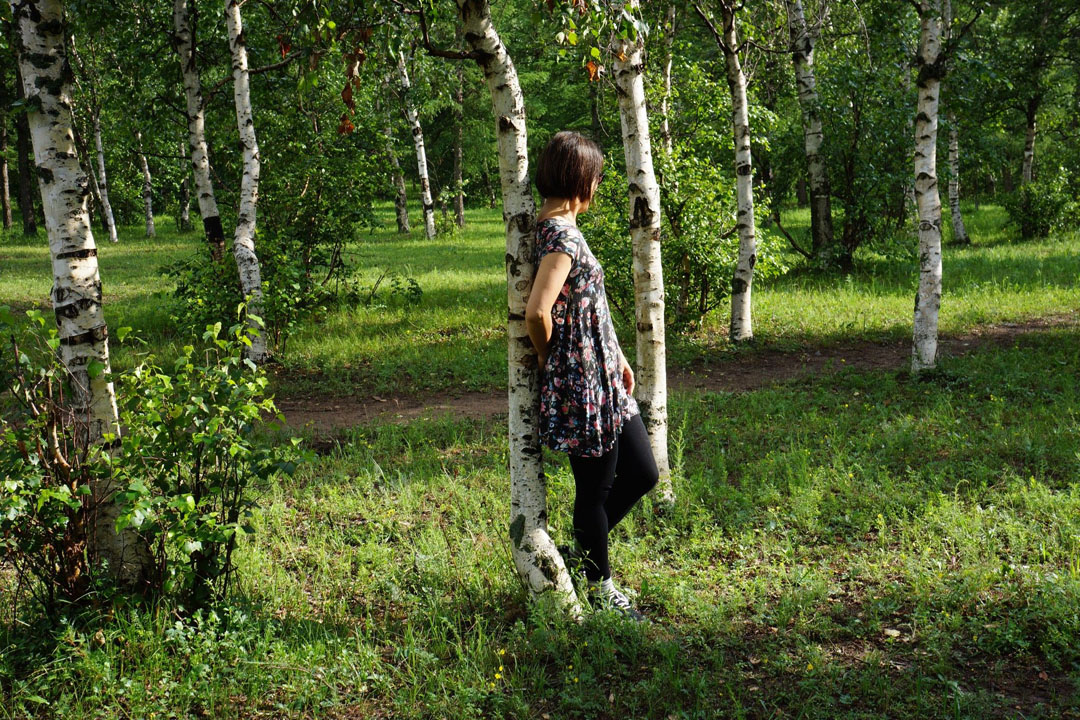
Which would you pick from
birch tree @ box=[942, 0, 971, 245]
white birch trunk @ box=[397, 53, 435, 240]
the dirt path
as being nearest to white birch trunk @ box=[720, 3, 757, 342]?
the dirt path

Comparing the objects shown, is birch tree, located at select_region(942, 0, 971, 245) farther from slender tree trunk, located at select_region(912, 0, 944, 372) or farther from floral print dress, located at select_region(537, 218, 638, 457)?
floral print dress, located at select_region(537, 218, 638, 457)

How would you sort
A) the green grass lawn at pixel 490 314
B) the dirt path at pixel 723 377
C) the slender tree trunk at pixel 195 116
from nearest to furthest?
1. the dirt path at pixel 723 377
2. the green grass lawn at pixel 490 314
3. the slender tree trunk at pixel 195 116

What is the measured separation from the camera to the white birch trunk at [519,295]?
3428mm

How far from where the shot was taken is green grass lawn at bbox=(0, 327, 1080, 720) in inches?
125

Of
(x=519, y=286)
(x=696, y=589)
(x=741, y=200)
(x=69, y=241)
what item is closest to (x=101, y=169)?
(x=741, y=200)

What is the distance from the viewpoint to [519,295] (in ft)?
11.4

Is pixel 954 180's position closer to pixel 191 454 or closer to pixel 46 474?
pixel 191 454

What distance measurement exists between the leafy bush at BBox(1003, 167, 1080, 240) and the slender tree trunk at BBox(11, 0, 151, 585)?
18.7 metres

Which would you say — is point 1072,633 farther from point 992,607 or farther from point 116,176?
point 116,176

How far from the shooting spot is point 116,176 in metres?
32.0

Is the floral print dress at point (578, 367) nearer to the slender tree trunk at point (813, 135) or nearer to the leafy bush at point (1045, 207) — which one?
the slender tree trunk at point (813, 135)

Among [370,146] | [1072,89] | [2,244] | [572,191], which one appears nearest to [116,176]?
[2,244]

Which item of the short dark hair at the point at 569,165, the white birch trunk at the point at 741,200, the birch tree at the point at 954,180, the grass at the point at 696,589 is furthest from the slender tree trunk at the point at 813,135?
the short dark hair at the point at 569,165

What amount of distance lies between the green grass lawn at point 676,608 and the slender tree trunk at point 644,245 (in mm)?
658
